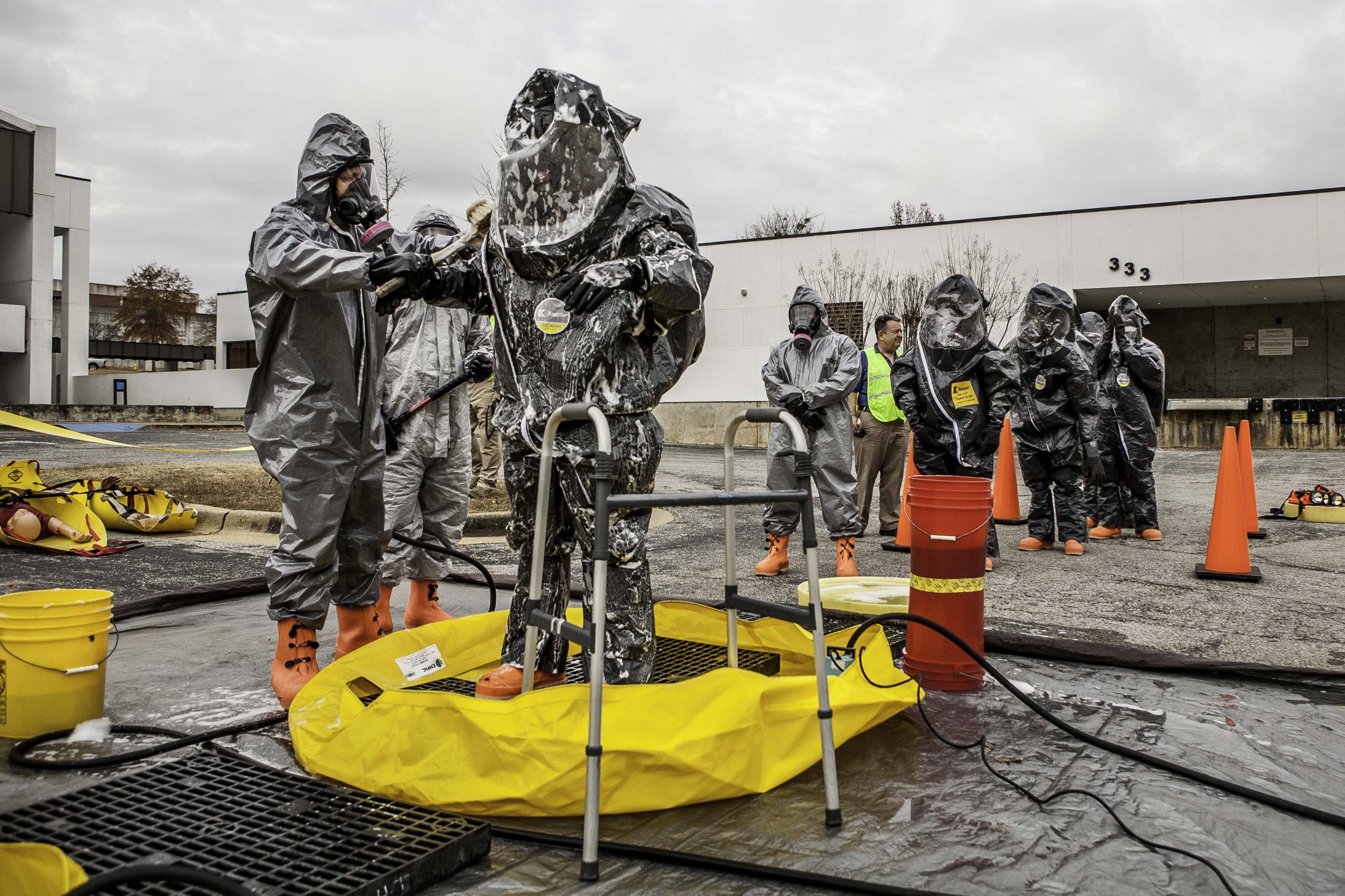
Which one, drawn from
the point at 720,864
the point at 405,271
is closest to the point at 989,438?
the point at 405,271

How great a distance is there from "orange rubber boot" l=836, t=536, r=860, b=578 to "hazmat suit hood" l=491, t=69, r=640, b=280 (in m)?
3.85

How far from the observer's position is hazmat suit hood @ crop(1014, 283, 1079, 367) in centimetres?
790

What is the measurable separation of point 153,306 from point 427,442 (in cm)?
5013

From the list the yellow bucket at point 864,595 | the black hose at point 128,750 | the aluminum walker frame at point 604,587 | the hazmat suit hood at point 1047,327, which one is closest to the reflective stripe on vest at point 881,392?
the hazmat suit hood at point 1047,327

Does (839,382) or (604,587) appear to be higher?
(839,382)

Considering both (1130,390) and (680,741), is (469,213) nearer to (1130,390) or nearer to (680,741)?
(680,741)

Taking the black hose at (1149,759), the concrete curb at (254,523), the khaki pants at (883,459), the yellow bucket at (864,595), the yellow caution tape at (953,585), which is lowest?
the black hose at (1149,759)

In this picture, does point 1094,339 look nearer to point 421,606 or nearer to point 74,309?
point 421,606

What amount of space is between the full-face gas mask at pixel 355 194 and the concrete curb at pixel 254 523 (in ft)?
16.6

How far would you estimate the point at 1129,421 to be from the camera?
350 inches

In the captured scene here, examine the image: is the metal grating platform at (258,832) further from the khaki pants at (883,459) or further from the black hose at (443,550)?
the khaki pants at (883,459)

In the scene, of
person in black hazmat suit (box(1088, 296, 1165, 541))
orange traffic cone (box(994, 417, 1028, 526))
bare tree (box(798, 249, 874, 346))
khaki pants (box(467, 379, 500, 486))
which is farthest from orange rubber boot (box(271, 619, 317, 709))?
bare tree (box(798, 249, 874, 346))

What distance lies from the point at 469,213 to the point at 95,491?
6.58 metres

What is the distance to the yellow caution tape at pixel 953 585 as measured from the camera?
3963 millimetres
